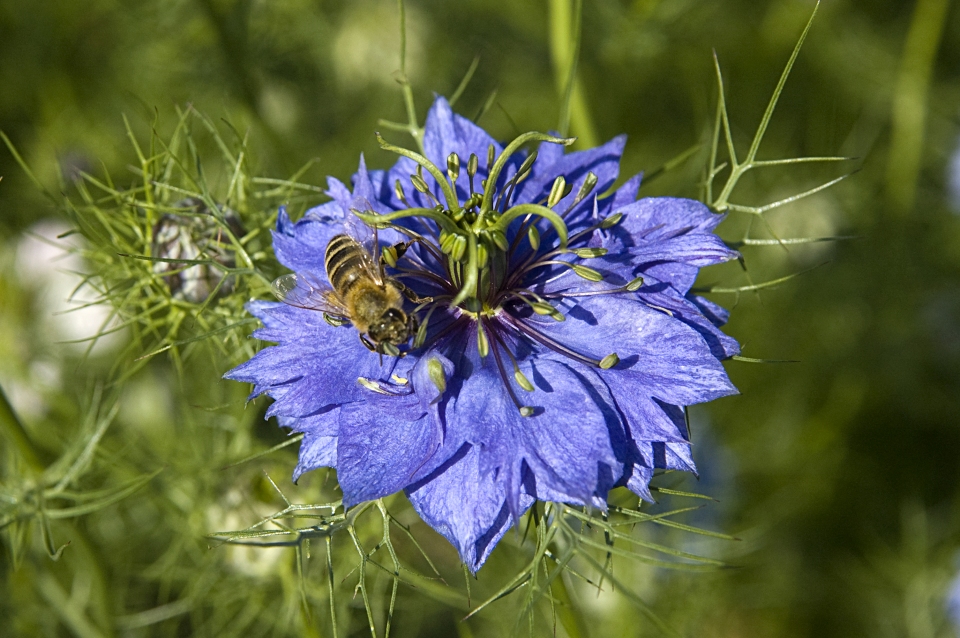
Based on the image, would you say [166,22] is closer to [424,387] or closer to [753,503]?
Answer: [424,387]

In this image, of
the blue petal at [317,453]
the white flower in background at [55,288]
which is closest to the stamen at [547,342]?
the blue petal at [317,453]

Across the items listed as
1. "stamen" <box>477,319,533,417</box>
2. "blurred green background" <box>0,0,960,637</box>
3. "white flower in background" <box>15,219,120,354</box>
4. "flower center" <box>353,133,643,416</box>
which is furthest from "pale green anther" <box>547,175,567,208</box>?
"white flower in background" <box>15,219,120,354</box>

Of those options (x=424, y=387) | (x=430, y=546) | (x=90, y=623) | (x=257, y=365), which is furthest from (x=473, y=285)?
(x=430, y=546)

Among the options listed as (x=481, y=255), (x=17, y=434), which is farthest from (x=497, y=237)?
(x=17, y=434)

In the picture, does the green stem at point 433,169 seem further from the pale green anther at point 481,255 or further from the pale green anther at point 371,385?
the pale green anther at point 371,385

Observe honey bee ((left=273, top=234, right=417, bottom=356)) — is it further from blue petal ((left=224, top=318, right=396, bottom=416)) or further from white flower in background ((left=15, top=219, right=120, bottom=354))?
white flower in background ((left=15, top=219, right=120, bottom=354))
